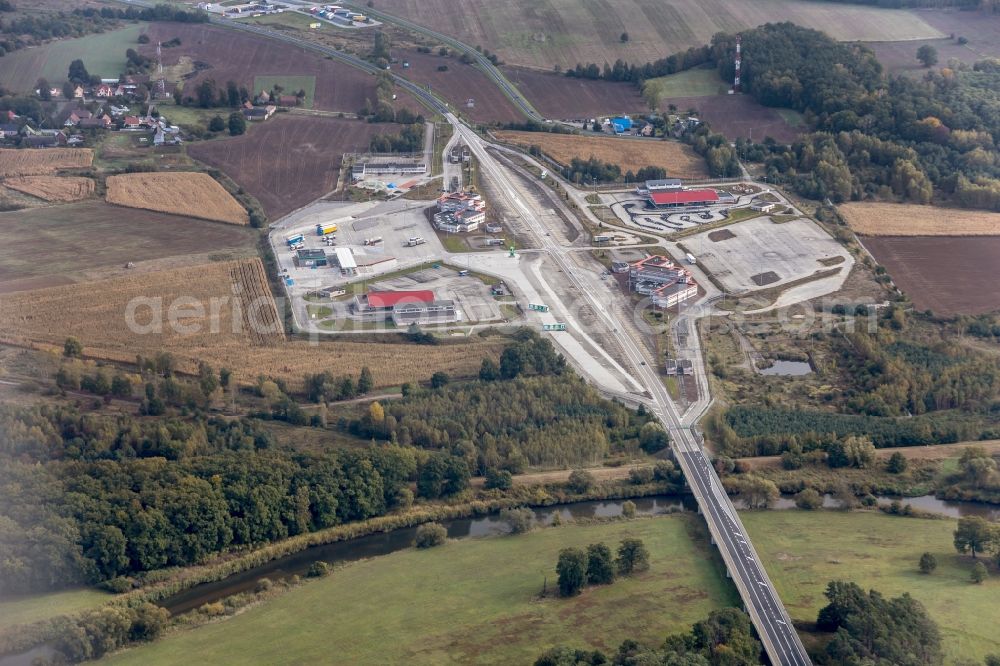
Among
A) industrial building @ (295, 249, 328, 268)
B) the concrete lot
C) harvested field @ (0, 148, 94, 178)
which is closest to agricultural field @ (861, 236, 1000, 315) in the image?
the concrete lot

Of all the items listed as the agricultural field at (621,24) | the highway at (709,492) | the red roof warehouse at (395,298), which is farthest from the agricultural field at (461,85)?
the red roof warehouse at (395,298)

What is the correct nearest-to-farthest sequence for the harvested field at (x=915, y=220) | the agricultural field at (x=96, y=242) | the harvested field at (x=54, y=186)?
1. the agricultural field at (x=96, y=242)
2. the harvested field at (x=915, y=220)
3. the harvested field at (x=54, y=186)

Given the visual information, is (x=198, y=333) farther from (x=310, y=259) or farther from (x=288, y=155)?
(x=288, y=155)

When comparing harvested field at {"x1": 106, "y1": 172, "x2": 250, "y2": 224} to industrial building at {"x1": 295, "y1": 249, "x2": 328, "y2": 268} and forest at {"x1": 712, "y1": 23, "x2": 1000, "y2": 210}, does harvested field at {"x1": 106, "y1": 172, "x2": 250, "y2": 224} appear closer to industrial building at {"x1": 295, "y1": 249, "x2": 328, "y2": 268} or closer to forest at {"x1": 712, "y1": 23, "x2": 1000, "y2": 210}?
industrial building at {"x1": 295, "y1": 249, "x2": 328, "y2": 268}

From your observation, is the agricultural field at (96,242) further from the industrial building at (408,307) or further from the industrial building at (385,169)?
the industrial building at (408,307)

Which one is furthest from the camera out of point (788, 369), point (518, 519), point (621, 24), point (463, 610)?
point (621, 24)

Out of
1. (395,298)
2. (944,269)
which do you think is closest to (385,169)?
(395,298)
